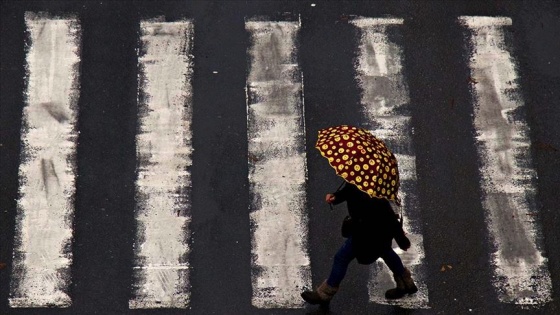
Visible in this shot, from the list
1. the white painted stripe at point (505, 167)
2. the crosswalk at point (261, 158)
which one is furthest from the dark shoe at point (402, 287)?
the white painted stripe at point (505, 167)

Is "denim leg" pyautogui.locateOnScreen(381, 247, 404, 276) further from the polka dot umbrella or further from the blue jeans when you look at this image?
the polka dot umbrella

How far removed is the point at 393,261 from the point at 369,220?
0.82m

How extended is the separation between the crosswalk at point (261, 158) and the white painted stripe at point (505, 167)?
1cm

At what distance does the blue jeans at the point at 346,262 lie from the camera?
10.4 metres

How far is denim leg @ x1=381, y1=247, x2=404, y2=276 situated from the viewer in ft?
34.0

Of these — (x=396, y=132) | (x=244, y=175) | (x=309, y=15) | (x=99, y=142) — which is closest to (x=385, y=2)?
(x=309, y=15)

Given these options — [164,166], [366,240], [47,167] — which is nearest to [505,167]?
[366,240]

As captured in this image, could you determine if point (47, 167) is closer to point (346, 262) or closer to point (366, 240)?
point (346, 262)

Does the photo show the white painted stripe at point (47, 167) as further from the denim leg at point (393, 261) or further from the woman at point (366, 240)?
the denim leg at point (393, 261)

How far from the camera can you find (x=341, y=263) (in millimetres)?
10484

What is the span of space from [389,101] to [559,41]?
222cm

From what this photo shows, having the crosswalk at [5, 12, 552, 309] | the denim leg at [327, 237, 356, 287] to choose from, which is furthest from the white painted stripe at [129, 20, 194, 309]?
the denim leg at [327, 237, 356, 287]

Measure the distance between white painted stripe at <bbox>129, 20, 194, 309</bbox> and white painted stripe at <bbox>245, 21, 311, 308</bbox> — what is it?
0.70 m

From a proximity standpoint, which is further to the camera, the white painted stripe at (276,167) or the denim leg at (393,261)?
the white painted stripe at (276,167)
